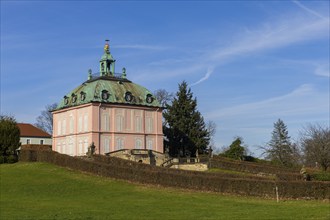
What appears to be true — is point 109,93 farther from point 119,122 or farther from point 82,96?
point 119,122

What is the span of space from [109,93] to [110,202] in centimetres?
3551

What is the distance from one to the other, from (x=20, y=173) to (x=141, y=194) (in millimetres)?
15330

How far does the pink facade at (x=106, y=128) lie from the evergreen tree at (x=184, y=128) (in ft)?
21.1

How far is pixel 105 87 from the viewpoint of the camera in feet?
202

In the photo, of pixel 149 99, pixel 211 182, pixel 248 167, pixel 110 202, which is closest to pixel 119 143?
pixel 149 99

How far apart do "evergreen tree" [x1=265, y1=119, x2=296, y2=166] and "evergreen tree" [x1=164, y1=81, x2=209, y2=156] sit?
39.7 ft

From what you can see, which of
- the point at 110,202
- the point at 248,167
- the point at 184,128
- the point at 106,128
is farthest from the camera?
the point at 184,128

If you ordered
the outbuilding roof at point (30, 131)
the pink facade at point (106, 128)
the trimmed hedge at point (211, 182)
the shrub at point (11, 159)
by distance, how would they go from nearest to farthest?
the trimmed hedge at point (211, 182), the shrub at point (11, 159), the pink facade at point (106, 128), the outbuilding roof at point (30, 131)

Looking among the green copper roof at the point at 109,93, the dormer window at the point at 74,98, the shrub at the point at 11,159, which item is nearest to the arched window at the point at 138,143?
the green copper roof at the point at 109,93

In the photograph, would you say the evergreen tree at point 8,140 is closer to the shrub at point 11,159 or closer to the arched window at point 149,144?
the shrub at point 11,159

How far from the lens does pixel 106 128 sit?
6012cm

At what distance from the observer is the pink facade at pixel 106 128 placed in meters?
59.5

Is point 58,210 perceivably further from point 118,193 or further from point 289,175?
point 289,175

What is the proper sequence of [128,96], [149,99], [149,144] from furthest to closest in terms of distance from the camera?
[149,99] → [149,144] → [128,96]
